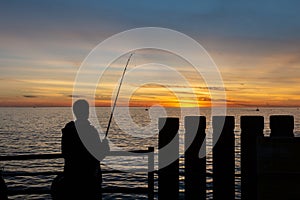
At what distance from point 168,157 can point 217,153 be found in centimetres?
57

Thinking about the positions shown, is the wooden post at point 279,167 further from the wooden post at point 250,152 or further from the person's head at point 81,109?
the person's head at point 81,109

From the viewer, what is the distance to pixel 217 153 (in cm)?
440

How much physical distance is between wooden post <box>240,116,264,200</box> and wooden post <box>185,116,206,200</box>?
0.45 m

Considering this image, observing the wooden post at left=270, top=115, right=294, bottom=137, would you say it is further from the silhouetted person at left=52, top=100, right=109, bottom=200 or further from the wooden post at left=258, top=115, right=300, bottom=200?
the silhouetted person at left=52, top=100, right=109, bottom=200

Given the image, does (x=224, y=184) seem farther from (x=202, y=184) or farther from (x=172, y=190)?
(x=172, y=190)

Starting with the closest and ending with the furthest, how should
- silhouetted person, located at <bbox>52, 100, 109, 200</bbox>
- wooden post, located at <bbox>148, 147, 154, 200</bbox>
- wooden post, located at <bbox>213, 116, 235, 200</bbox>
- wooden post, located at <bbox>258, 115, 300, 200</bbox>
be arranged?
wooden post, located at <bbox>258, 115, 300, 200</bbox> < wooden post, located at <bbox>213, 116, 235, 200</bbox> < silhouetted person, located at <bbox>52, 100, 109, 200</bbox> < wooden post, located at <bbox>148, 147, 154, 200</bbox>

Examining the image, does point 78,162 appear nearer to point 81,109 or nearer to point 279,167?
point 81,109

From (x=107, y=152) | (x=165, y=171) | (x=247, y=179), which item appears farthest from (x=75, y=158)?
(x=247, y=179)

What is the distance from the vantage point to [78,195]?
588cm

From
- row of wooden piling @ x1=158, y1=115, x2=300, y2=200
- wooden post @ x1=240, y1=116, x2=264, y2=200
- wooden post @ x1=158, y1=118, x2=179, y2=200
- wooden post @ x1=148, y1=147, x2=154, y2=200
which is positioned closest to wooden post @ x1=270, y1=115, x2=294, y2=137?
row of wooden piling @ x1=158, y1=115, x2=300, y2=200

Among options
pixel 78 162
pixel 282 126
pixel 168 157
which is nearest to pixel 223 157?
pixel 168 157

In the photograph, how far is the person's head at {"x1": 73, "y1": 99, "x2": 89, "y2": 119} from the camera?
5.91 m

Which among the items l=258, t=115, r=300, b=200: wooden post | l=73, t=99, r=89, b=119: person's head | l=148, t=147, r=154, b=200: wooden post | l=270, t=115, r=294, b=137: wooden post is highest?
l=73, t=99, r=89, b=119: person's head

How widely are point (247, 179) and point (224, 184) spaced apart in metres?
0.27
